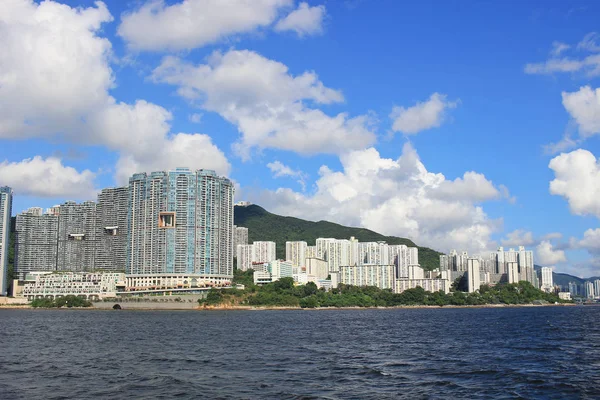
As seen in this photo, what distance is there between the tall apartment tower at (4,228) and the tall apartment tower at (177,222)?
38120 mm

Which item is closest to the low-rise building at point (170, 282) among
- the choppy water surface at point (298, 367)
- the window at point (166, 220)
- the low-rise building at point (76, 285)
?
the low-rise building at point (76, 285)

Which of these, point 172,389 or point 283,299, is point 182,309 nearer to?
point 283,299

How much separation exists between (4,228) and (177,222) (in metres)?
55.3

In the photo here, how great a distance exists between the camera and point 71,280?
180500 mm

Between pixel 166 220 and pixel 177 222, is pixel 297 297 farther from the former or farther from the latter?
pixel 166 220

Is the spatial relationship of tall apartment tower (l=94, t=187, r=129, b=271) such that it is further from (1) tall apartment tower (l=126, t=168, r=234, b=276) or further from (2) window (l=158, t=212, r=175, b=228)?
(2) window (l=158, t=212, r=175, b=228)

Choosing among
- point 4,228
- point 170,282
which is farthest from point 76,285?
point 170,282

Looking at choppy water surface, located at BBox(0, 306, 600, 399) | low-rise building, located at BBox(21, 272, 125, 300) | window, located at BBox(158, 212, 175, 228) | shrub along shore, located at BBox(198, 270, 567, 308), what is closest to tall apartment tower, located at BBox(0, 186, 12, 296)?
low-rise building, located at BBox(21, 272, 125, 300)

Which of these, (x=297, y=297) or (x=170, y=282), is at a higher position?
(x=170, y=282)

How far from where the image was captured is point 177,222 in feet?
559

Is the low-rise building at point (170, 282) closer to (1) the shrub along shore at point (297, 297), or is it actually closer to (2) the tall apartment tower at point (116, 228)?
(1) the shrub along shore at point (297, 297)

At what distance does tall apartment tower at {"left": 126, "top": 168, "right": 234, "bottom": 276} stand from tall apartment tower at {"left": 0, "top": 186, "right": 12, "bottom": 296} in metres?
38.1

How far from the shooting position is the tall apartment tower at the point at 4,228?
7106 inches

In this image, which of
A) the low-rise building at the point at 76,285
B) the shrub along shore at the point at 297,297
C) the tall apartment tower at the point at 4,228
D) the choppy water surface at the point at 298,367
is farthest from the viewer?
the tall apartment tower at the point at 4,228
